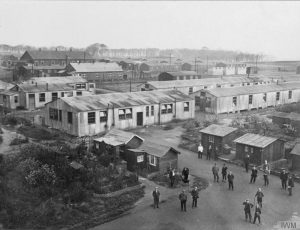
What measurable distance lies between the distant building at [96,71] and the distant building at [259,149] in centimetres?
5150

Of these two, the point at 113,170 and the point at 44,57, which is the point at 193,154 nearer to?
the point at 113,170

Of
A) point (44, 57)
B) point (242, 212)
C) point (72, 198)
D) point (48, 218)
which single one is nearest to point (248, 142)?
point (242, 212)

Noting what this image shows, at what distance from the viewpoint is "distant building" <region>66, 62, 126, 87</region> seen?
77688mm

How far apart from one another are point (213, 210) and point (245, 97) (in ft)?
113

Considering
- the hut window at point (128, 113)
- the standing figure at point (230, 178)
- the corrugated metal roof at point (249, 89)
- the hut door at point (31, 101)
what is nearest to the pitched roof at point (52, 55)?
the hut door at point (31, 101)

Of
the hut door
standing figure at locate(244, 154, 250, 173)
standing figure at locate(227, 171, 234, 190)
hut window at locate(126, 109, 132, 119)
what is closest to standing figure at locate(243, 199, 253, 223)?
standing figure at locate(227, 171, 234, 190)

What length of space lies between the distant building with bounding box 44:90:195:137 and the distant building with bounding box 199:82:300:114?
5.61 metres

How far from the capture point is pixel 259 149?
27047mm

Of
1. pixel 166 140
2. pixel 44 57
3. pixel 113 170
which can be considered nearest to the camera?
pixel 113 170

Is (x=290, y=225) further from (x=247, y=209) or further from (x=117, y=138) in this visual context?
(x=117, y=138)

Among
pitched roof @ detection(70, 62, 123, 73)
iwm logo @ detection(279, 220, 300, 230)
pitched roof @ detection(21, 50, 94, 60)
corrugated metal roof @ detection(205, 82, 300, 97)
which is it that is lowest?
iwm logo @ detection(279, 220, 300, 230)

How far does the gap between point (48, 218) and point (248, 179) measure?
44.4 feet

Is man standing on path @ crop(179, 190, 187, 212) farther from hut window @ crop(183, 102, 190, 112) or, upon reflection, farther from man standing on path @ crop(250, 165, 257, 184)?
hut window @ crop(183, 102, 190, 112)

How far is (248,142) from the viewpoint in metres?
28.0
